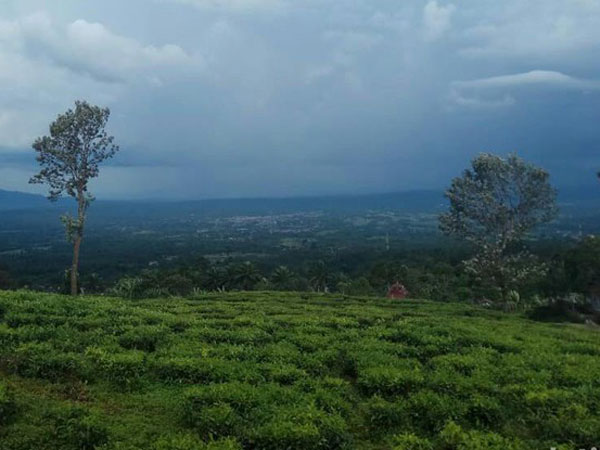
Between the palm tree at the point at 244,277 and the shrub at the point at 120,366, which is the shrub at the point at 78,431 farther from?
the palm tree at the point at 244,277

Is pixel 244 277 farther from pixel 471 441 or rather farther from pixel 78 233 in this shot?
pixel 471 441

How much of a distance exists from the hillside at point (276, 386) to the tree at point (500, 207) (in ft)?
67.4

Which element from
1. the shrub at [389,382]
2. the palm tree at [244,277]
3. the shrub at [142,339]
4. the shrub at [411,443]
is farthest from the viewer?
the palm tree at [244,277]

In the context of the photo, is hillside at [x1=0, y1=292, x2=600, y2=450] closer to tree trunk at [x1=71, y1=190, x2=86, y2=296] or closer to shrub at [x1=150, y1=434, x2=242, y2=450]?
shrub at [x1=150, y1=434, x2=242, y2=450]

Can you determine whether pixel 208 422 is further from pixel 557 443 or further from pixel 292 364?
pixel 557 443

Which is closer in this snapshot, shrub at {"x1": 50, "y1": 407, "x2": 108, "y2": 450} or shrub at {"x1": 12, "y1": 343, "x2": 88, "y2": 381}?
shrub at {"x1": 50, "y1": 407, "x2": 108, "y2": 450}

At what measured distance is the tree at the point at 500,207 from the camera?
35.7 metres

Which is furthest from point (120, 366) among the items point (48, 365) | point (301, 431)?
point (301, 431)

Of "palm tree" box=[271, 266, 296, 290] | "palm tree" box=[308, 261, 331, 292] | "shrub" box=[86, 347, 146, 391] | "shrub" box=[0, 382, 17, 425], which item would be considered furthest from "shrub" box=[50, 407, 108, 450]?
"palm tree" box=[308, 261, 331, 292]

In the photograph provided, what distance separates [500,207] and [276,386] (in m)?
29.1

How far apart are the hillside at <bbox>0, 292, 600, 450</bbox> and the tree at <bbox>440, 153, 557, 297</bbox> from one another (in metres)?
20.5

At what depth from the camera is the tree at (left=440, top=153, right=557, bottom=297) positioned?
35688 millimetres

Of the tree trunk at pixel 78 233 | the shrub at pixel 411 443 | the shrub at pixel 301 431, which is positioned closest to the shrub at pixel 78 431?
the shrub at pixel 301 431

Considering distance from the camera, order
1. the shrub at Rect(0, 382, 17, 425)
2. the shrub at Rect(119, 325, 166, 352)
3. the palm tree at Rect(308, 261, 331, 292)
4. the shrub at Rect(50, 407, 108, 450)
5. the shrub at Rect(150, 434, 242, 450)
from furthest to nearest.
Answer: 1. the palm tree at Rect(308, 261, 331, 292)
2. the shrub at Rect(119, 325, 166, 352)
3. the shrub at Rect(0, 382, 17, 425)
4. the shrub at Rect(50, 407, 108, 450)
5. the shrub at Rect(150, 434, 242, 450)
